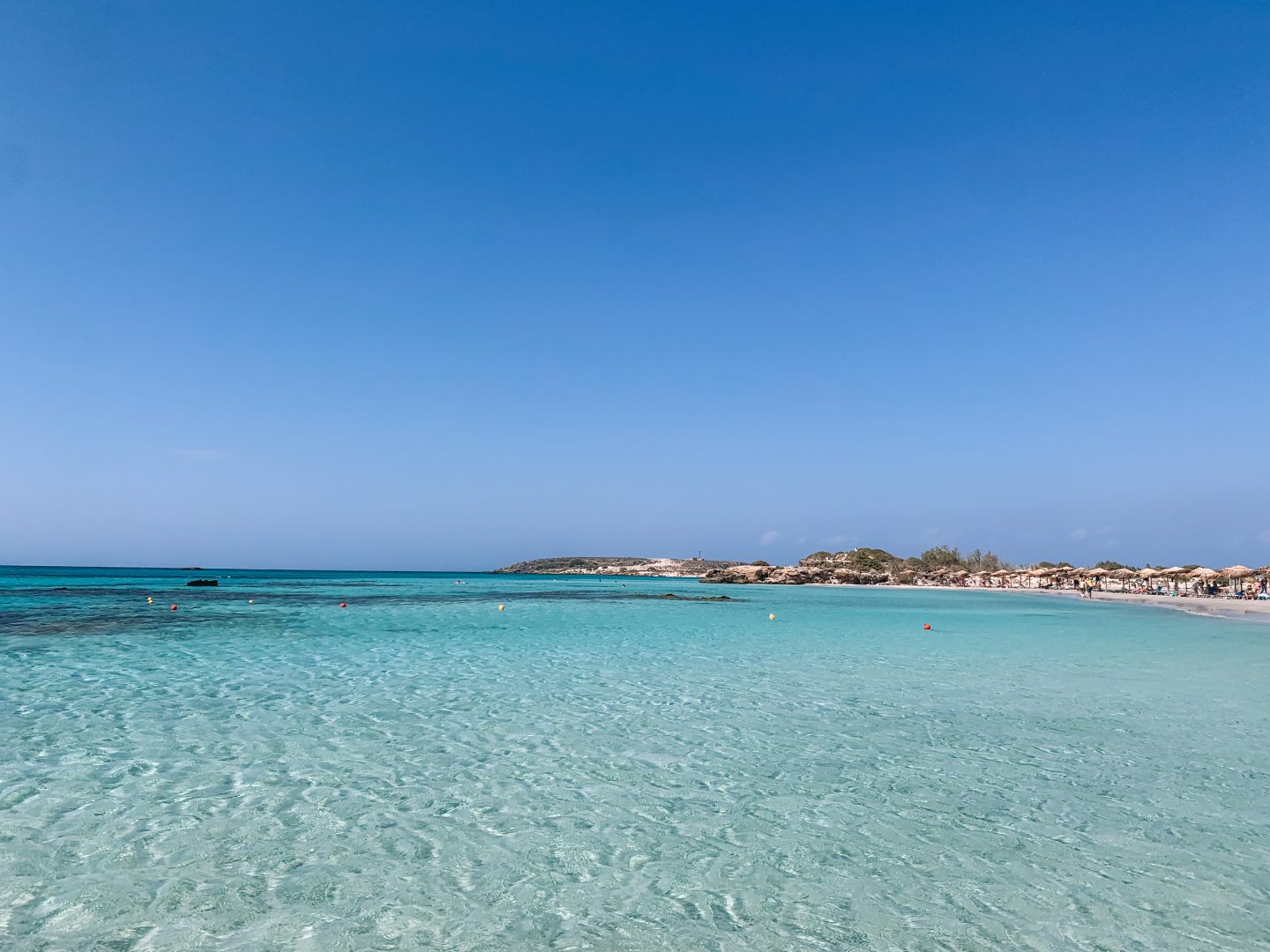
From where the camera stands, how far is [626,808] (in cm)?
661

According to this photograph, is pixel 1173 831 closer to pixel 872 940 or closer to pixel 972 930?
pixel 972 930

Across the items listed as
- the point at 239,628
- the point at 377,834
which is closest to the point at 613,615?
the point at 239,628

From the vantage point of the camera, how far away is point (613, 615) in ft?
109

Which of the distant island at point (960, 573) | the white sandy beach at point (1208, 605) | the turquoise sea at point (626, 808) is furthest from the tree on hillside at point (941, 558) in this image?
the turquoise sea at point (626, 808)

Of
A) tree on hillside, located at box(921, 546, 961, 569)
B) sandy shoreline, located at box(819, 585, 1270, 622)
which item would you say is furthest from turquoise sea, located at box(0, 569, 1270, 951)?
tree on hillside, located at box(921, 546, 961, 569)

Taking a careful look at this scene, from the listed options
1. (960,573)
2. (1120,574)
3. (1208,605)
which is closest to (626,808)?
(1208,605)

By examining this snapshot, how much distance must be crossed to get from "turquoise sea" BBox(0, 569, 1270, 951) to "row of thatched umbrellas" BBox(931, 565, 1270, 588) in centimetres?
5462

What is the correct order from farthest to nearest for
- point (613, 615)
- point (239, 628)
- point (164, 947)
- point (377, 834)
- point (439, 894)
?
point (613, 615), point (239, 628), point (377, 834), point (439, 894), point (164, 947)

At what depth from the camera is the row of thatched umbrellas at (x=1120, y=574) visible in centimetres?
5728

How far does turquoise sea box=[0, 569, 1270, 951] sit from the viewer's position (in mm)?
4586

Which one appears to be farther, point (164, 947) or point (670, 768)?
point (670, 768)

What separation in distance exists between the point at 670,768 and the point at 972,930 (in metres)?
3.77

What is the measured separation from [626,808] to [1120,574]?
83404mm

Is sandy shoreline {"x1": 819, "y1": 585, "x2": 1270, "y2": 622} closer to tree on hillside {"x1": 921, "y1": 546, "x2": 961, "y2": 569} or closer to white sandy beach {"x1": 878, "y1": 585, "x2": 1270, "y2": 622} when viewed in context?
white sandy beach {"x1": 878, "y1": 585, "x2": 1270, "y2": 622}
